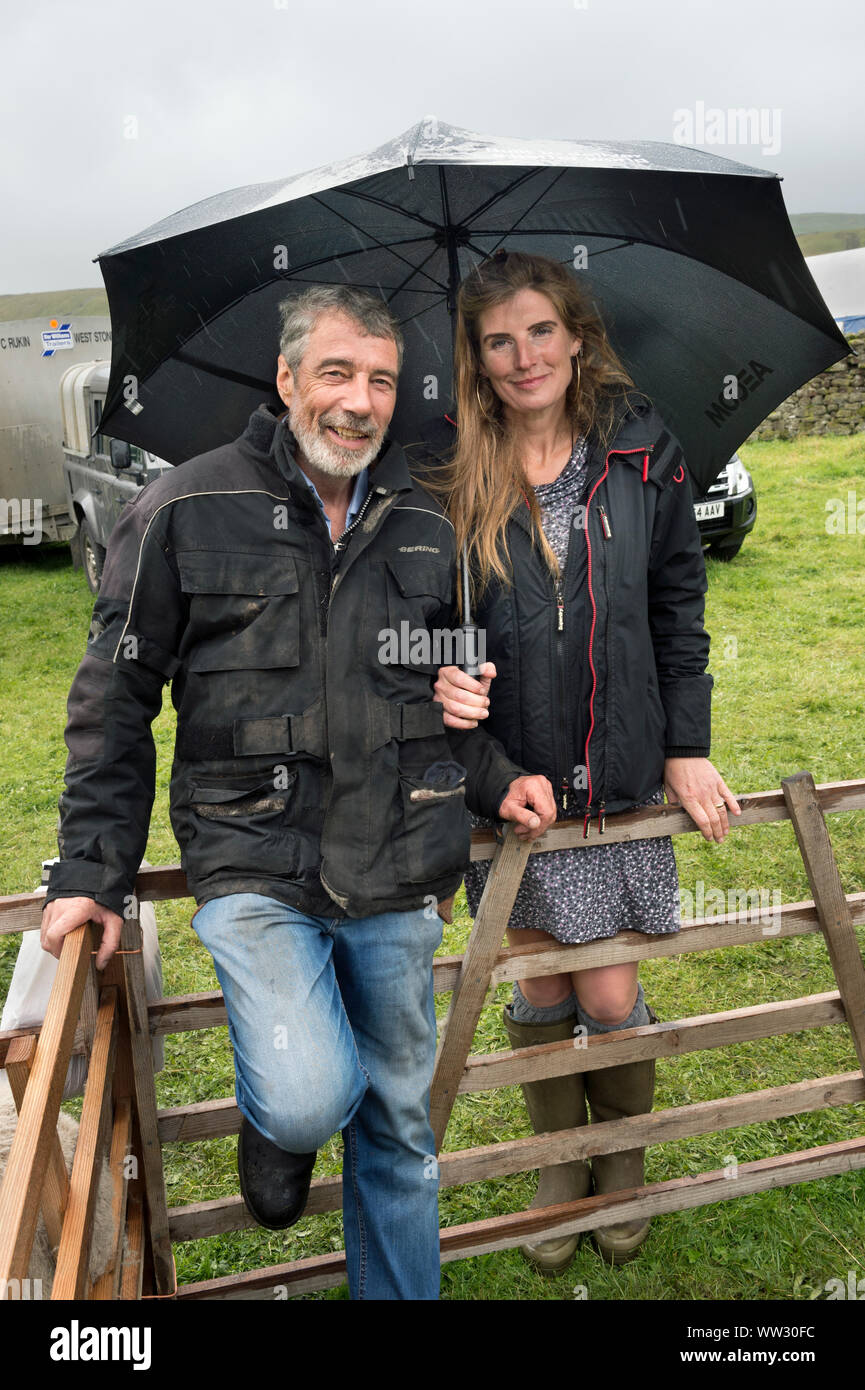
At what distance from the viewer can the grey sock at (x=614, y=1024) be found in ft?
→ 10.2

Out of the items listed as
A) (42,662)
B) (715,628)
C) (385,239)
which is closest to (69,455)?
(42,662)

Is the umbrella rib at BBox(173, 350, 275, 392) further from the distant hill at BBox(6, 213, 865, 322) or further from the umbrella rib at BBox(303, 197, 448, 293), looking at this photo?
the distant hill at BBox(6, 213, 865, 322)

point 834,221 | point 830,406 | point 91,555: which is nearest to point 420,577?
point 91,555

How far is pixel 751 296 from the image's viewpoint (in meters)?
3.01

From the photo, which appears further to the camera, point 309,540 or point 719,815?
point 719,815

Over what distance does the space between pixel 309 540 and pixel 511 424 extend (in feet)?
2.37

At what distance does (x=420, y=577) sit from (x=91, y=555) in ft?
36.3

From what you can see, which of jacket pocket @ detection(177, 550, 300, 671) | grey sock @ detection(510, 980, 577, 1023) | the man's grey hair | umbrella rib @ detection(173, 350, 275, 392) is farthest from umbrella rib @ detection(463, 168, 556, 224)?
grey sock @ detection(510, 980, 577, 1023)

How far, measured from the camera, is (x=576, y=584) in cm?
268

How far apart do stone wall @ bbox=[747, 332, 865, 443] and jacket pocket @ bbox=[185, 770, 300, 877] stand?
702 inches

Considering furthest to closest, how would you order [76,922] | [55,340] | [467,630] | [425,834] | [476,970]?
[55,340] → [476,970] → [467,630] → [425,834] → [76,922]

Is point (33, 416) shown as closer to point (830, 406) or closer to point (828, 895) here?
point (830, 406)

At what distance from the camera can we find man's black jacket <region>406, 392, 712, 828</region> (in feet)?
8.79
